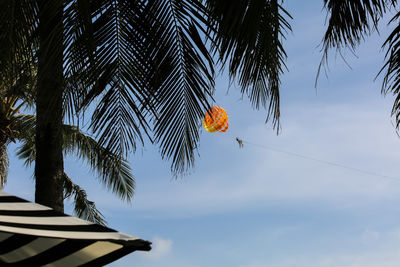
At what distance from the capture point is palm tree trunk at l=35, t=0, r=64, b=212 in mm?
5645

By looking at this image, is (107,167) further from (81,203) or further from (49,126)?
(49,126)

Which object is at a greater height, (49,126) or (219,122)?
(219,122)

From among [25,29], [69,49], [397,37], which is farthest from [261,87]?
[25,29]

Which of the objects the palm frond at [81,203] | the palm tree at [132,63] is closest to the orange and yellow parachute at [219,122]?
the palm tree at [132,63]

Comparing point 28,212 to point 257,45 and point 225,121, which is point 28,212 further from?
point 225,121

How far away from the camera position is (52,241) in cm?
407

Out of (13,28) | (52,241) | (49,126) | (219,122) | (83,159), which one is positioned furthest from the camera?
(83,159)

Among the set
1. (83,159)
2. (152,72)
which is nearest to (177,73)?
(152,72)

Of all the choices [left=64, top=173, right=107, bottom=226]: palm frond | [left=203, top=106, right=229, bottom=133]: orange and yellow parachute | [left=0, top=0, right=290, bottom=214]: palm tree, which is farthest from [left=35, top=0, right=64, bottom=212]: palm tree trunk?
[left=64, top=173, right=107, bottom=226]: palm frond

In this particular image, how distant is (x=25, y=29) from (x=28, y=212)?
281cm

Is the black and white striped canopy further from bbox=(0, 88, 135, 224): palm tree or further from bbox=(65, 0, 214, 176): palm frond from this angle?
bbox=(0, 88, 135, 224): palm tree

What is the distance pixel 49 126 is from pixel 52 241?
2.44 meters

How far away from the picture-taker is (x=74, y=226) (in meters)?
3.36

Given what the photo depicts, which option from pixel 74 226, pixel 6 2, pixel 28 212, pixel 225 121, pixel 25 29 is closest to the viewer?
pixel 74 226
